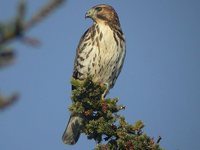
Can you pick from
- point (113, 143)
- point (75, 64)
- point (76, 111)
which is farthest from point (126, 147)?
point (75, 64)

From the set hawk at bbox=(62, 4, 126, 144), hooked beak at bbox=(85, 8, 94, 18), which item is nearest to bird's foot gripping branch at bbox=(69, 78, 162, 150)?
hawk at bbox=(62, 4, 126, 144)

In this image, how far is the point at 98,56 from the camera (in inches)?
288

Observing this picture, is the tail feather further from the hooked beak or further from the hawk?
the hooked beak

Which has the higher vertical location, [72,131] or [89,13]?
[89,13]

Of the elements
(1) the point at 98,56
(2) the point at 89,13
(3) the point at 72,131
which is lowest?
(3) the point at 72,131

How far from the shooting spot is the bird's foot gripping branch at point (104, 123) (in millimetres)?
4246

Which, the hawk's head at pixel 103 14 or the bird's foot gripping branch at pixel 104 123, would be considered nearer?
the bird's foot gripping branch at pixel 104 123

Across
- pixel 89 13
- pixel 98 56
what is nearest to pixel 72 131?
pixel 98 56

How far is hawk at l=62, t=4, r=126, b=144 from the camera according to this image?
24.0 feet

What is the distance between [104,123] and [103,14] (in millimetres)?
3615

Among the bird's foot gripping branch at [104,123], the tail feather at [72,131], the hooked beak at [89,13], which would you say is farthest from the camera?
the hooked beak at [89,13]

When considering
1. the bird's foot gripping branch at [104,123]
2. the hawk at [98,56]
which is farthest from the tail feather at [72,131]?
the bird's foot gripping branch at [104,123]

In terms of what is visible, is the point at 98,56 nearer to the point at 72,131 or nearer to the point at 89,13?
the point at 89,13

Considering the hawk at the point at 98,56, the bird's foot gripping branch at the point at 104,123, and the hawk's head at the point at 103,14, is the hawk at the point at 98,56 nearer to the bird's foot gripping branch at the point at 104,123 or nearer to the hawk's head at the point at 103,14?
the hawk's head at the point at 103,14
